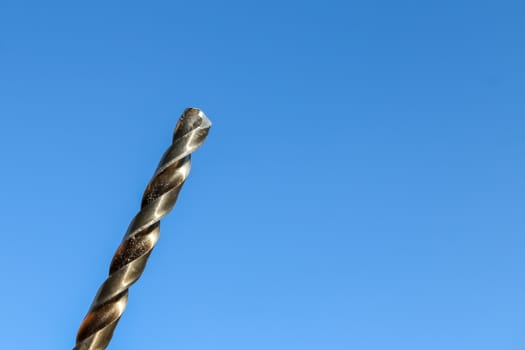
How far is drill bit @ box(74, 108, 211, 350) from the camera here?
10.2ft

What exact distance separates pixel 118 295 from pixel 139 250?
0.19m

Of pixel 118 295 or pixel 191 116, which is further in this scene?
pixel 191 116

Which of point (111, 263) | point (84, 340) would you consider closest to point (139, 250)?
point (111, 263)

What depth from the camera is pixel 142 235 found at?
3188 mm

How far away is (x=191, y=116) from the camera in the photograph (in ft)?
11.0

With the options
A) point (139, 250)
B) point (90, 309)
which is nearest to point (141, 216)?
point (139, 250)

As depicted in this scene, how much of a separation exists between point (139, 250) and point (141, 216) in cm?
14

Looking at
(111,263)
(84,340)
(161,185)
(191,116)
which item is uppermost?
(191,116)

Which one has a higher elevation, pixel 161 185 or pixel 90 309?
pixel 161 185

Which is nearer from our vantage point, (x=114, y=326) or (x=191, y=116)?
(x=114, y=326)

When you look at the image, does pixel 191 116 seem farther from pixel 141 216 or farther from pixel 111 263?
pixel 111 263

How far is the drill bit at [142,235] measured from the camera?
122 inches

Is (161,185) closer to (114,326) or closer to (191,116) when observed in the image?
(191,116)

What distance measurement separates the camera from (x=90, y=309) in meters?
3.15
